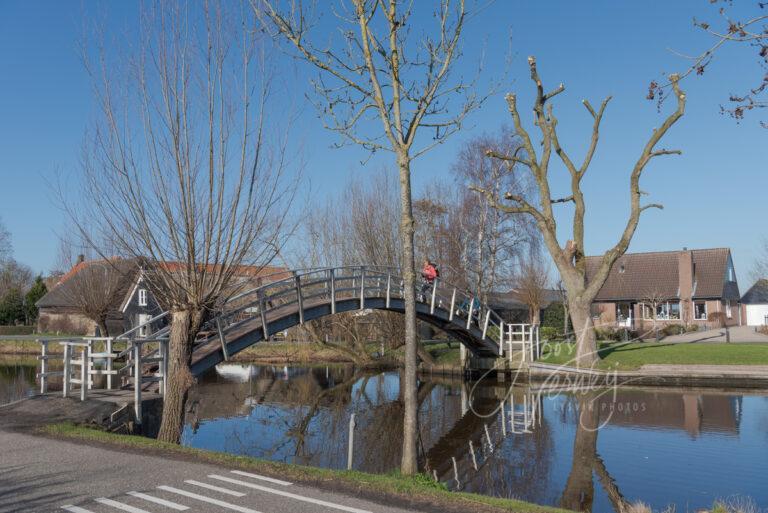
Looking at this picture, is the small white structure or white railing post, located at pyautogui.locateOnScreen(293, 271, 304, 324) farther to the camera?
the small white structure

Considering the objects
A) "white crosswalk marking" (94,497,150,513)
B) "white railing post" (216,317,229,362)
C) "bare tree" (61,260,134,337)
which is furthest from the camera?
"bare tree" (61,260,134,337)

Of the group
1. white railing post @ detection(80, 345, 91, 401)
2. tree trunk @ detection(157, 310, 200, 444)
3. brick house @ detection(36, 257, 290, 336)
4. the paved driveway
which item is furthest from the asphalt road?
brick house @ detection(36, 257, 290, 336)

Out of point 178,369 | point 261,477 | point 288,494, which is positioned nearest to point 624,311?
point 178,369

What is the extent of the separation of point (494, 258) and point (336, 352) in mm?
9658

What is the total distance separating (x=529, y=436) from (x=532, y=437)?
169 mm

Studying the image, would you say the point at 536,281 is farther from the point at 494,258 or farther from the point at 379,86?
the point at 379,86

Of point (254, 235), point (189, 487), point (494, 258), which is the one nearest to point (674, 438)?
point (254, 235)

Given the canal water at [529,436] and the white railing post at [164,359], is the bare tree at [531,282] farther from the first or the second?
the white railing post at [164,359]

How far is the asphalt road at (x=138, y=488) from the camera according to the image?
6.77m

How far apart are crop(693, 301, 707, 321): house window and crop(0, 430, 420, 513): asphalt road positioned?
4316 cm

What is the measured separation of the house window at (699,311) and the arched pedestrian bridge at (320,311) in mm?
21212

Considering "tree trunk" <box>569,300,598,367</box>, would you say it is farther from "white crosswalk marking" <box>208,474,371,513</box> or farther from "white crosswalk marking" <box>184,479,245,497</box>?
"white crosswalk marking" <box>184,479,245,497</box>

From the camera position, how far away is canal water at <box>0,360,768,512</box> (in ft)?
35.8

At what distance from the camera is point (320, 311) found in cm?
1839
